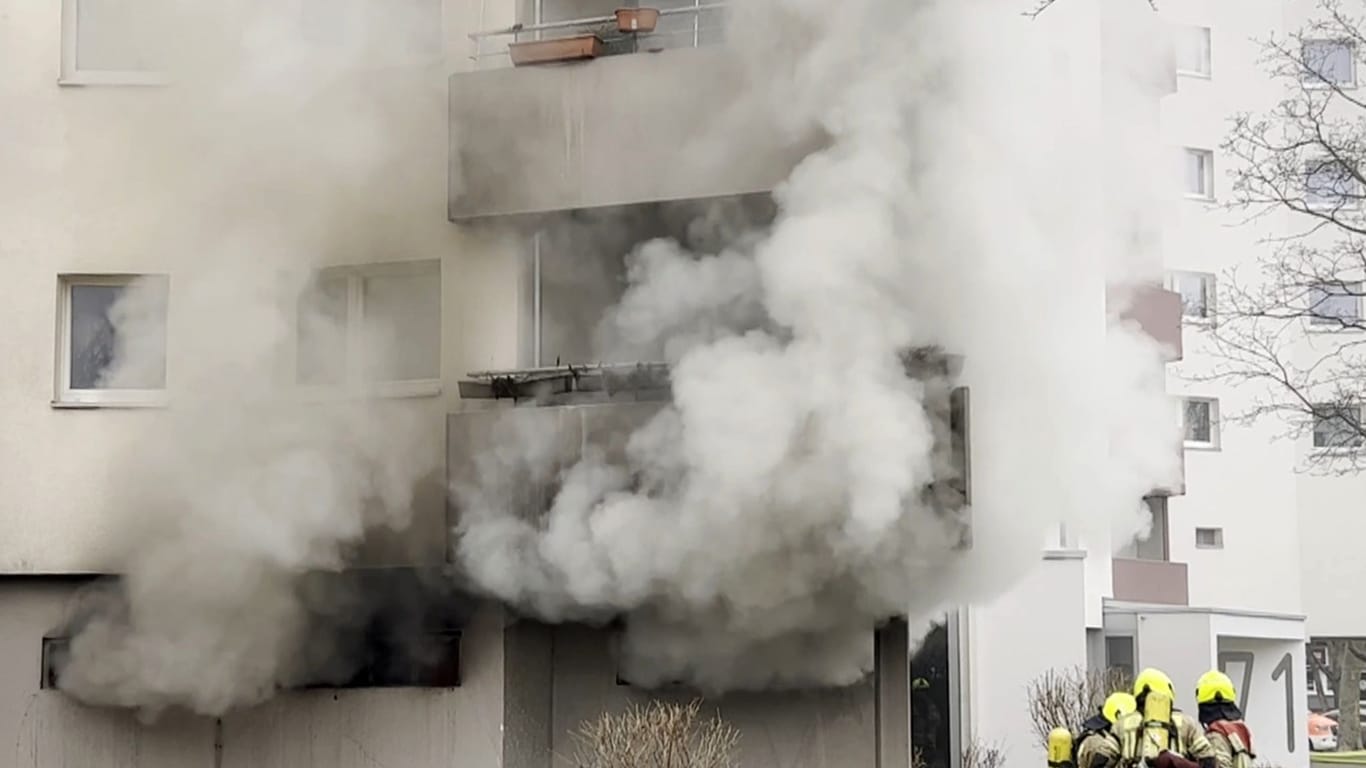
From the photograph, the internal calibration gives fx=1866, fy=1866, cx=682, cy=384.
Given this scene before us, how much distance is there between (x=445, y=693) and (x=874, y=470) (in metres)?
3.84

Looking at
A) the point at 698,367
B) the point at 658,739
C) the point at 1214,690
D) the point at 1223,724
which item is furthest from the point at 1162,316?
the point at 658,739

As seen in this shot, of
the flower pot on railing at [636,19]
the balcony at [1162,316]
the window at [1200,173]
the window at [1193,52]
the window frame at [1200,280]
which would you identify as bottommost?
the balcony at [1162,316]

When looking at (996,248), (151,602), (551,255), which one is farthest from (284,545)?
(996,248)

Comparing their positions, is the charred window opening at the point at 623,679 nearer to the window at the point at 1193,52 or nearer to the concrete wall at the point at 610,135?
the concrete wall at the point at 610,135

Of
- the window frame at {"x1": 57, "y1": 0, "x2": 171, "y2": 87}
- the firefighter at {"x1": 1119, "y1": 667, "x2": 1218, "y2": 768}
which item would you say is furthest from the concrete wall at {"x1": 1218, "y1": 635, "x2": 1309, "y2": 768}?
the window frame at {"x1": 57, "y1": 0, "x2": 171, "y2": 87}

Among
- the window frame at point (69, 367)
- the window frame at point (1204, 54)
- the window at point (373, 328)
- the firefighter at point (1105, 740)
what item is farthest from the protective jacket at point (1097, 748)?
the window frame at point (1204, 54)

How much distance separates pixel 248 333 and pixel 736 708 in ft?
15.2

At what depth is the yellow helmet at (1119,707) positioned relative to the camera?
12.0 meters

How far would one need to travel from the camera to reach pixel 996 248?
508 inches

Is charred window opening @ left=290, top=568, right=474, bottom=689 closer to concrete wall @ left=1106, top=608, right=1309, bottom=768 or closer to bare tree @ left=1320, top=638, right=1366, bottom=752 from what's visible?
concrete wall @ left=1106, top=608, right=1309, bottom=768

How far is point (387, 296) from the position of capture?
47.8 ft

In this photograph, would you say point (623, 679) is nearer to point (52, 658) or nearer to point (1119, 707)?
point (1119, 707)

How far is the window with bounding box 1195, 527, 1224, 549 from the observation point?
1389 inches

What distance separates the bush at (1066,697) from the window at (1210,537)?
47.0 ft
